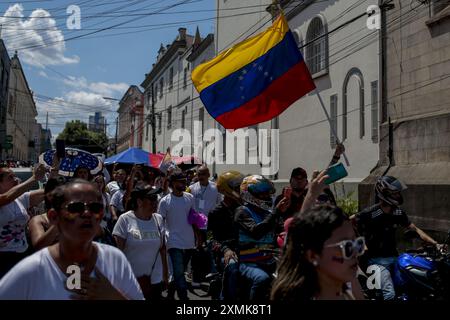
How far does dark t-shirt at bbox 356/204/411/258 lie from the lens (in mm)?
4480

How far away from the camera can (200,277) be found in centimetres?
718

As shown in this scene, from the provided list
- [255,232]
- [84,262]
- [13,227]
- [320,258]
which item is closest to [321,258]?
[320,258]

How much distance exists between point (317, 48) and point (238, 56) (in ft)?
36.0

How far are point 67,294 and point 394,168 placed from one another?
1109 cm

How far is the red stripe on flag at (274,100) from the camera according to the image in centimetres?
628

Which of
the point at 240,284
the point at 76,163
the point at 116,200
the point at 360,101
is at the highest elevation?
the point at 360,101

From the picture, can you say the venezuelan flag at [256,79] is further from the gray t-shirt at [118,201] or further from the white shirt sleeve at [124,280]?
the white shirt sleeve at [124,280]

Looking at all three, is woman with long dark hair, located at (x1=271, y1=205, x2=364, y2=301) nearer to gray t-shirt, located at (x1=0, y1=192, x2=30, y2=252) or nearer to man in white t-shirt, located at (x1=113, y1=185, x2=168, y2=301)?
man in white t-shirt, located at (x1=113, y1=185, x2=168, y2=301)

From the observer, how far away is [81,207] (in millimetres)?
2355

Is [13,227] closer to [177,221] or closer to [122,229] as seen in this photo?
[122,229]

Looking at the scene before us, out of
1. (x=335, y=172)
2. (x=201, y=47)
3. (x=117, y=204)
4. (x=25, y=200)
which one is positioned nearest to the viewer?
(x=335, y=172)

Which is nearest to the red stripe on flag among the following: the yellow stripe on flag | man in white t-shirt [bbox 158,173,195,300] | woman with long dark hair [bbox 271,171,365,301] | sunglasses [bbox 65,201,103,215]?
the yellow stripe on flag

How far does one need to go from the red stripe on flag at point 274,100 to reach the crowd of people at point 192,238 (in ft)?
3.82
